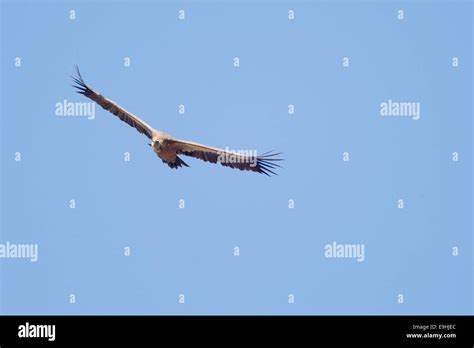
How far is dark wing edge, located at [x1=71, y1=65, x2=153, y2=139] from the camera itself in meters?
20.5

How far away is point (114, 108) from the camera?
20828 mm

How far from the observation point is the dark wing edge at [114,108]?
20500 mm
